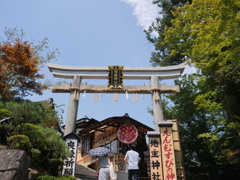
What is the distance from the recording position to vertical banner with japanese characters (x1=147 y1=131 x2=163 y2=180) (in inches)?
314

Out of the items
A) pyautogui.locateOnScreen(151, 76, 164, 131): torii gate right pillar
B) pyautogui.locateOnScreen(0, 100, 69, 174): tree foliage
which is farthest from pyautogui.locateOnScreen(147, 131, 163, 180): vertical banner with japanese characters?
pyautogui.locateOnScreen(151, 76, 164, 131): torii gate right pillar

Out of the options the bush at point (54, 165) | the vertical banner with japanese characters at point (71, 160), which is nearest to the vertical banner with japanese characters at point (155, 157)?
the bush at point (54, 165)

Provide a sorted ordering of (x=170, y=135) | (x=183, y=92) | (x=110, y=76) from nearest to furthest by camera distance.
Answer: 1. (x=170, y=135)
2. (x=110, y=76)
3. (x=183, y=92)

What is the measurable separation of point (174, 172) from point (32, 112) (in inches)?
259

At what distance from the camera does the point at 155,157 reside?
27.0 feet

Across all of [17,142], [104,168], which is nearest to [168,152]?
[104,168]

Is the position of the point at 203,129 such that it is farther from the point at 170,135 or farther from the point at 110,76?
the point at 170,135

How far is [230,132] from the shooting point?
14.0 meters

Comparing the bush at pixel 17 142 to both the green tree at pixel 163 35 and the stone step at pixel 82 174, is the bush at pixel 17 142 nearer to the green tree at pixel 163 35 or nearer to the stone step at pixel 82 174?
the stone step at pixel 82 174

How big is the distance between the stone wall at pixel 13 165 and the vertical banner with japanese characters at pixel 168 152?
507 cm

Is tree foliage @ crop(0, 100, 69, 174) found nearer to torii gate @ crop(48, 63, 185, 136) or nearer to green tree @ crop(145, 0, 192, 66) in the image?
torii gate @ crop(48, 63, 185, 136)

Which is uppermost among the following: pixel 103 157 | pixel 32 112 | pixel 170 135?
pixel 32 112

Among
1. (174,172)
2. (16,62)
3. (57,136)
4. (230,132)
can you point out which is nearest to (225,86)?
(230,132)

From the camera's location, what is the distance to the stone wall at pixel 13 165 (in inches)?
237
